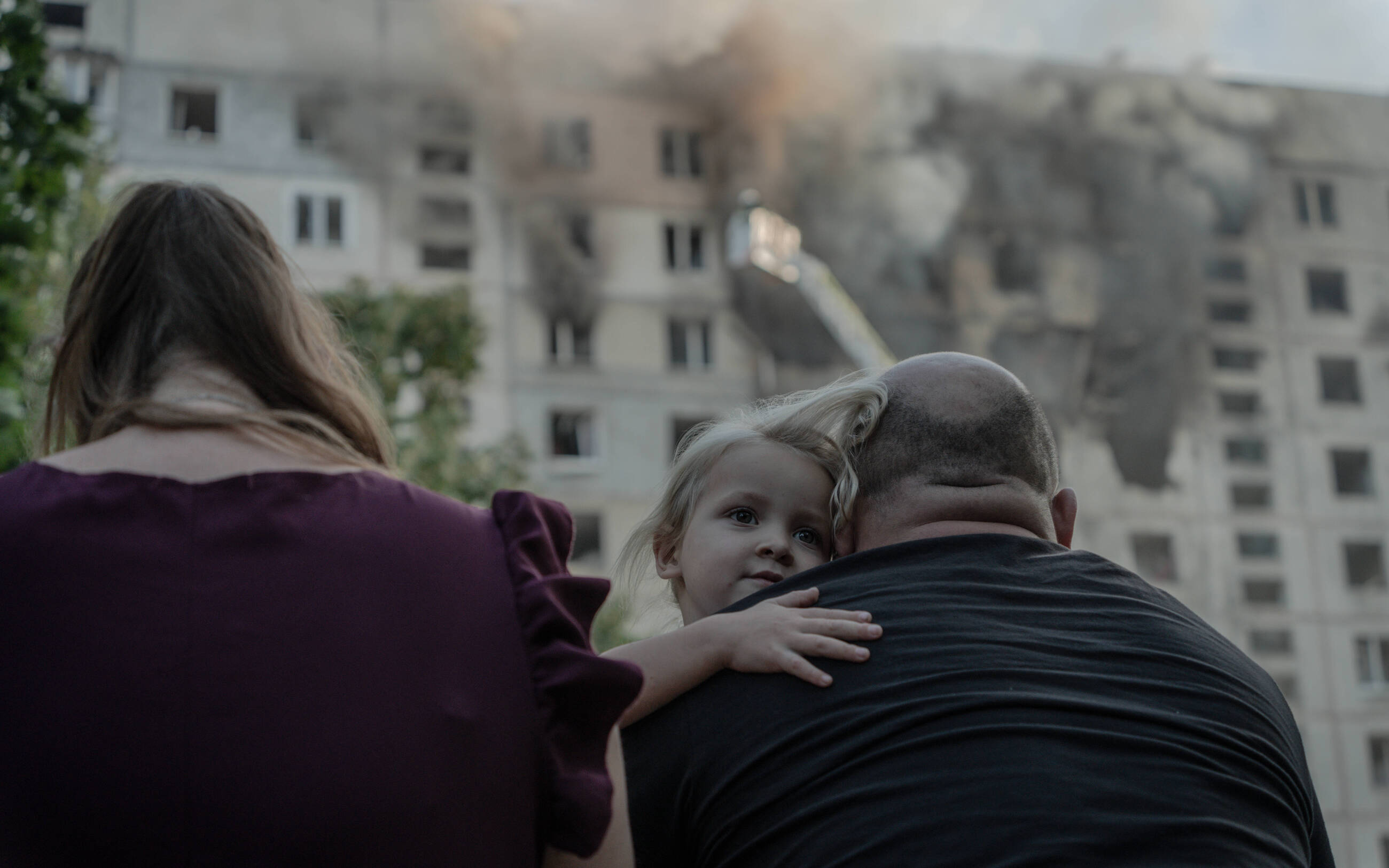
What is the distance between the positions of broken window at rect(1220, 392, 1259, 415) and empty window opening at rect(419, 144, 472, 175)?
67.6ft

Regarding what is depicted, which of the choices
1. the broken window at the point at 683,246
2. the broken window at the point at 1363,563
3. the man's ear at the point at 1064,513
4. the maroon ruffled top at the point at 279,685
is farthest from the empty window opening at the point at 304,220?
the maroon ruffled top at the point at 279,685

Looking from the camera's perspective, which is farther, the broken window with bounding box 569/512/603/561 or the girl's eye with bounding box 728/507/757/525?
the broken window with bounding box 569/512/603/561

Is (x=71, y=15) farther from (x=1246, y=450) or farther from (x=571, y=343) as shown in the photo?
(x=1246, y=450)

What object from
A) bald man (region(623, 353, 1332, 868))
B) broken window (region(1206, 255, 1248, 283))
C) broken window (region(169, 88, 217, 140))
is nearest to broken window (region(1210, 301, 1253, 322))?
broken window (region(1206, 255, 1248, 283))

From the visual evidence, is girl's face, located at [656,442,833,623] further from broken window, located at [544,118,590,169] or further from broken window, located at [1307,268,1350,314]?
broken window, located at [1307,268,1350,314]

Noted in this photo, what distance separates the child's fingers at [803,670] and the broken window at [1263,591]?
1405 inches

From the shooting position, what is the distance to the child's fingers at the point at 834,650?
70.9 inches

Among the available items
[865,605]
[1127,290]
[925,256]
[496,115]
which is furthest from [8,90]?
[1127,290]

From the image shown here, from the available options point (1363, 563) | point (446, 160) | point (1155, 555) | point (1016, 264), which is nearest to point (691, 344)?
point (446, 160)

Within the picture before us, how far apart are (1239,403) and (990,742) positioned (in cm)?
3767

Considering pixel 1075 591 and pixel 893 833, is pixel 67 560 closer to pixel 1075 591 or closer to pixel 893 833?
pixel 893 833

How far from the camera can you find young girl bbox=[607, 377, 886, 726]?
2312 millimetres

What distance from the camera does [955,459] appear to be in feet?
7.07

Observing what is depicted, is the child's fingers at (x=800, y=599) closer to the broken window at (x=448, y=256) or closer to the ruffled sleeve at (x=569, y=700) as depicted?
the ruffled sleeve at (x=569, y=700)
